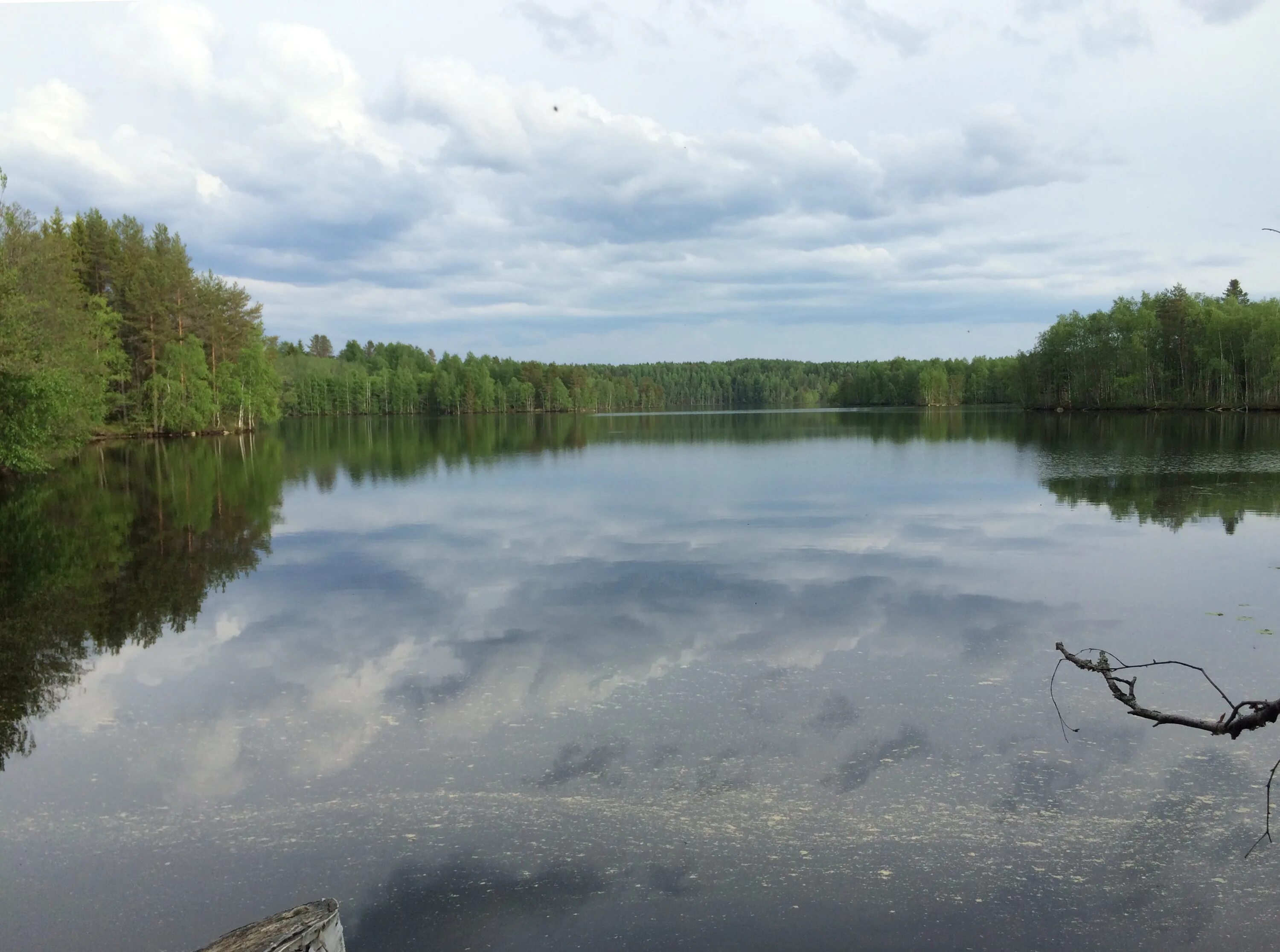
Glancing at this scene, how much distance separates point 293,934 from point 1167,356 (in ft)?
348

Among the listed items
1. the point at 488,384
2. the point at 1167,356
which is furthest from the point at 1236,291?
the point at 488,384

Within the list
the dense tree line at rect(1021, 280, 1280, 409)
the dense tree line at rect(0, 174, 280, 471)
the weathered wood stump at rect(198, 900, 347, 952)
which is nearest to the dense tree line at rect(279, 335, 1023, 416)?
the dense tree line at rect(1021, 280, 1280, 409)

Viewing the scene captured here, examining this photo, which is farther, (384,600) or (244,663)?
(384,600)

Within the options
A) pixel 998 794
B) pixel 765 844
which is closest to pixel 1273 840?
pixel 998 794

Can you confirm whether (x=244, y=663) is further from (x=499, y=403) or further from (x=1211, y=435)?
(x=499, y=403)

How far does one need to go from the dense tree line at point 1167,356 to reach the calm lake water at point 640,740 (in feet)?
250

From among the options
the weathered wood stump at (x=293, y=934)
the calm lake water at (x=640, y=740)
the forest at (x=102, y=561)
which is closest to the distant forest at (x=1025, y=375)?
the calm lake water at (x=640, y=740)

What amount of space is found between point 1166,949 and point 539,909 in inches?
135

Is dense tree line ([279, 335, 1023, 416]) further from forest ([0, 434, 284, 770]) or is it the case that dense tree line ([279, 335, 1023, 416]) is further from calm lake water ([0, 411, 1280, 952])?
calm lake water ([0, 411, 1280, 952])

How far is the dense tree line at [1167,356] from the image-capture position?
7906cm

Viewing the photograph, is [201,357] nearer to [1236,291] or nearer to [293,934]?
[293,934]

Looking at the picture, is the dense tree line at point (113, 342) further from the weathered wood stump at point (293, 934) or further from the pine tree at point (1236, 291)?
the pine tree at point (1236, 291)

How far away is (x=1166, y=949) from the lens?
471cm

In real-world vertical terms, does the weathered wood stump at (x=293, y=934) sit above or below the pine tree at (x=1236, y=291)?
below
